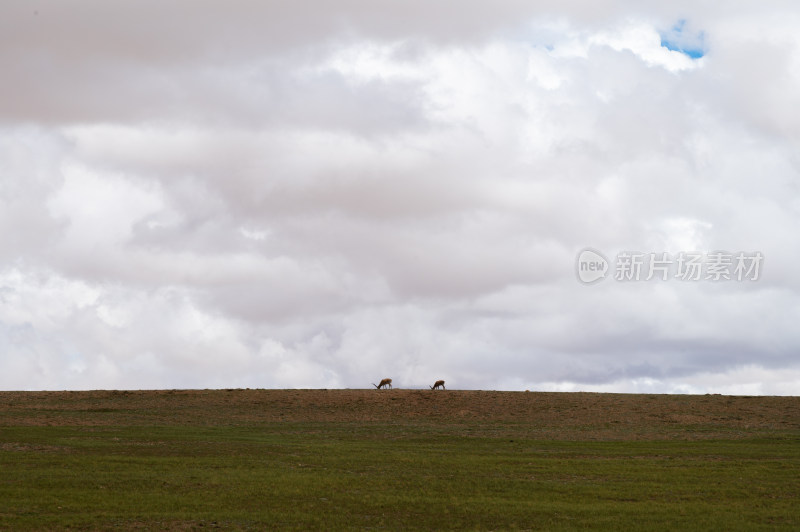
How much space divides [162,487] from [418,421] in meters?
30.6

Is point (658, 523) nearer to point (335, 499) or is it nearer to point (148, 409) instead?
point (335, 499)

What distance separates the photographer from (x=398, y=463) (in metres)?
36.9

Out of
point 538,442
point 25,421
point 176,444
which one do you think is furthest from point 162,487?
point 25,421

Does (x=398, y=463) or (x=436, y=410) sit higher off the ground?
(x=436, y=410)

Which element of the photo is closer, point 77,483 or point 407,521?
point 407,521

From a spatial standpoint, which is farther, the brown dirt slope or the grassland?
the brown dirt slope

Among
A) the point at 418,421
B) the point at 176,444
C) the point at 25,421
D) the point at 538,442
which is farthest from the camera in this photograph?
the point at 418,421

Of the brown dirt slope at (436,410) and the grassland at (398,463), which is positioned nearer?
the grassland at (398,463)

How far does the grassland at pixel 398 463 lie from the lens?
85.1 ft

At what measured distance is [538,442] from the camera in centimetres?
4659

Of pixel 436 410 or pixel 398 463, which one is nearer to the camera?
pixel 398 463

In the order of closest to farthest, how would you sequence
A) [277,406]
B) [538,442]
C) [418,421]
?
1. [538,442]
2. [418,421]
3. [277,406]

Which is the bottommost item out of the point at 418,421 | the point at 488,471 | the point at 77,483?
the point at 77,483

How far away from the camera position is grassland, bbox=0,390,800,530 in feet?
85.1
